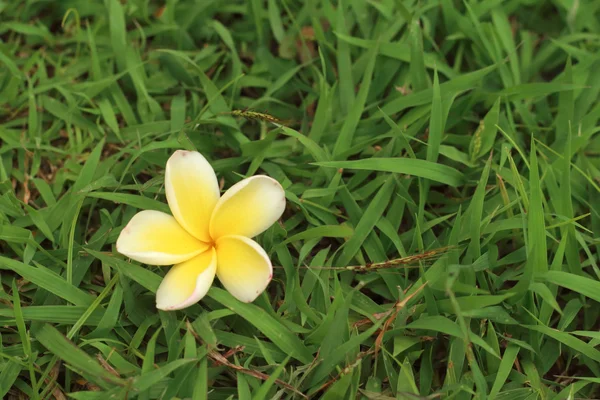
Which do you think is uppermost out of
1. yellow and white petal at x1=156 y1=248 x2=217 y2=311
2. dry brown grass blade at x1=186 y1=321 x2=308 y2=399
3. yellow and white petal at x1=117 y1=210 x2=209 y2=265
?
yellow and white petal at x1=117 y1=210 x2=209 y2=265

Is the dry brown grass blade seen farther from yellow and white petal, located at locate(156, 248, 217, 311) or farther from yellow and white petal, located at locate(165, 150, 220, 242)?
yellow and white petal, located at locate(165, 150, 220, 242)

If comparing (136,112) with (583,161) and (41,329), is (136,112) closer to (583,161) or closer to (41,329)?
(41,329)

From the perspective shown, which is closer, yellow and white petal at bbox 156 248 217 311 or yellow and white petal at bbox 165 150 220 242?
yellow and white petal at bbox 156 248 217 311

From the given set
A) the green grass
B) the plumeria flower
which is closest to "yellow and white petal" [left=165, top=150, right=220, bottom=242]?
the plumeria flower

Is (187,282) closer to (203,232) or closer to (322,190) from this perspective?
(203,232)

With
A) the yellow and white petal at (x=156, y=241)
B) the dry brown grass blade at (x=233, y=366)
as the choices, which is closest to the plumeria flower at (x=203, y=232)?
the yellow and white petal at (x=156, y=241)

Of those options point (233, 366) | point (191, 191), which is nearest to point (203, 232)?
point (191, 191)

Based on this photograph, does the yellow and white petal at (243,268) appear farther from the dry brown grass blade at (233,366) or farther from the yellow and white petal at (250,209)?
the dry brown grass blade at (233,366)

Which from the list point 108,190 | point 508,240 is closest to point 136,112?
point 108,190
